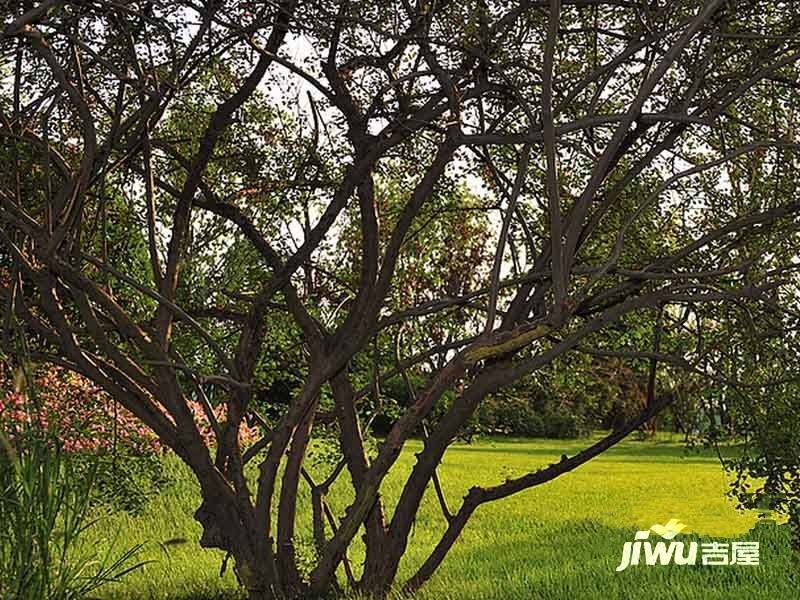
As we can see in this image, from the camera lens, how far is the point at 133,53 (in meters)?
3.88

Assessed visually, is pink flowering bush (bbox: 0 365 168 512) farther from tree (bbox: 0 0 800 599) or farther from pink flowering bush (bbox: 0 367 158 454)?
tree (bbox: 0 0 800 599)

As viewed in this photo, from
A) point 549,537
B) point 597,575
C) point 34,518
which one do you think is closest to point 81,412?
point 597,575

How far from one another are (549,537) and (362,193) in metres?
4.29

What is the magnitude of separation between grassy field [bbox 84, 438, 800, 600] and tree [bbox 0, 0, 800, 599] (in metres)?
0.80

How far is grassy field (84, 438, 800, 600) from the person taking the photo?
574 centimetres

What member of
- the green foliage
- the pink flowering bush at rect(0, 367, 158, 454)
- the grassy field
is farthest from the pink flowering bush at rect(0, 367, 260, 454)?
the green foliage

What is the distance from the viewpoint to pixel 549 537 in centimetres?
805

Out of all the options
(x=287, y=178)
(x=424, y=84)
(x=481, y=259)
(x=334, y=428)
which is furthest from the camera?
(x=481, y=259)

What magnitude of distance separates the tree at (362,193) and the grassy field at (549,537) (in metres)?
0.80

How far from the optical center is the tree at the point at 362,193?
3848 mm

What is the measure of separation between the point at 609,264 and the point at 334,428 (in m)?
2.81

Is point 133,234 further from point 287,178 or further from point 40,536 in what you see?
point 40,536

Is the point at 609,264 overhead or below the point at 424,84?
below

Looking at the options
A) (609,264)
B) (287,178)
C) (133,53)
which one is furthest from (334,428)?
(609,264)
